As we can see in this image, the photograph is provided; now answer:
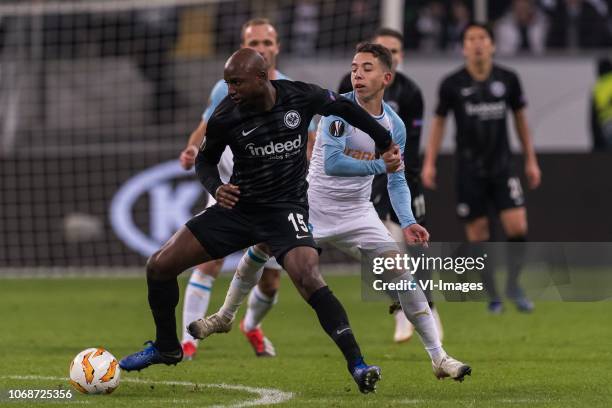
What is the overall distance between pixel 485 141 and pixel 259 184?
547 cm

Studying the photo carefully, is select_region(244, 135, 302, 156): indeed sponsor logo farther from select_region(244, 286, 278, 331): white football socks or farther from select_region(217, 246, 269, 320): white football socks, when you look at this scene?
select_region(244, 286, 278, 331): white football socks

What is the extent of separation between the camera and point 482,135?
1259 cm

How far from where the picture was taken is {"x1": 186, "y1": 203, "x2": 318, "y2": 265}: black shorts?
740cm

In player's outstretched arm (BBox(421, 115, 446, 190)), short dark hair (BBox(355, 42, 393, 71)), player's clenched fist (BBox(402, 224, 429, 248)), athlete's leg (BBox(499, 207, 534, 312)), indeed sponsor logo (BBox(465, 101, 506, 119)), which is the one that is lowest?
athlete's leg (BBox(499, 207, 534, 312))

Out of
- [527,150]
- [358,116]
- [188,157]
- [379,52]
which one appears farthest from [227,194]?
[527,150]

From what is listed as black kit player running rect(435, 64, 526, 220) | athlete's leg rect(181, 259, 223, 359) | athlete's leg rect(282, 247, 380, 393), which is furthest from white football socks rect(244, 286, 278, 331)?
black kit player running rect(435, 64, 526, 220)

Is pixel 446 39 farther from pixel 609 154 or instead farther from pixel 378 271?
pixel 378 271

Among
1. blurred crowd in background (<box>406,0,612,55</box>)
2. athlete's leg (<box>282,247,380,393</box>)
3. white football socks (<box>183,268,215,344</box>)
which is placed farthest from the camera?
blurred crowd in background (<box>406,0,612,55</box>)

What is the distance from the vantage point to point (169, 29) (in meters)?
17.9

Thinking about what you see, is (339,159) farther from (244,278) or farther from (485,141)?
(485,141)

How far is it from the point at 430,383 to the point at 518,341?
2464 mm

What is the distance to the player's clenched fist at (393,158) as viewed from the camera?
7.46 m

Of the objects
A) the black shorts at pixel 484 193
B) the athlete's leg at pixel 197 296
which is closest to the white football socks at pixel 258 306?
the athlete's leg at pixel 197 296

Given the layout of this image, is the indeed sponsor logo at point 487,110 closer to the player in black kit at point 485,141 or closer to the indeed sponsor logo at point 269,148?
the player in black kit at point 485,141
